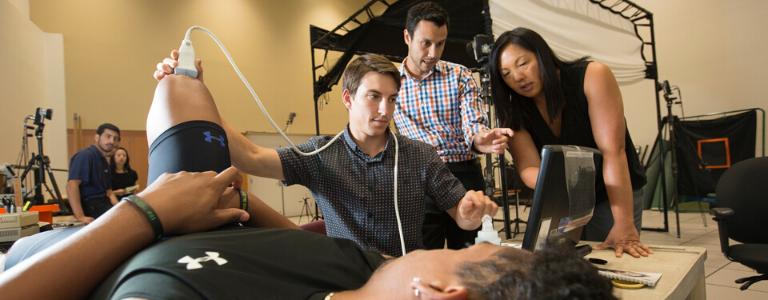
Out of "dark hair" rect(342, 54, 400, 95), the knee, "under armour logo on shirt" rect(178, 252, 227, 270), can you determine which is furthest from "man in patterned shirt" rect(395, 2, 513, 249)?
"under armour logo on shirt" rect(178, 252, 227, 270)

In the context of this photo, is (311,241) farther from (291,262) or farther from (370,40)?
(370,40)

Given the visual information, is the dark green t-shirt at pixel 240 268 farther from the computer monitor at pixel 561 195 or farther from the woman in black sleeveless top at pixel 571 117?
the woman in black sleeveless top at pixel 571 117

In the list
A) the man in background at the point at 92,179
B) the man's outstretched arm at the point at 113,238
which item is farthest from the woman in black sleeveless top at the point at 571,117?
the man in background at the point at 92,179

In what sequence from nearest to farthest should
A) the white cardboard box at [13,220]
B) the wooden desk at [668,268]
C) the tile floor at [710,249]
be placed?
the wooden desk at [668,268] < the white cardboard box at [13,220] < the tile floor at [710,249]

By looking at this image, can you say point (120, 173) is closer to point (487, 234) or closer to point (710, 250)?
point (487, 234)

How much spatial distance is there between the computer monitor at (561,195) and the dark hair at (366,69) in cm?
65

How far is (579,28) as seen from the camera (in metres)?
3.99

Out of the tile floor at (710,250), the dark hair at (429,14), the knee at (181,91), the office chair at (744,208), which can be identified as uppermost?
the dark hair at (429,14)

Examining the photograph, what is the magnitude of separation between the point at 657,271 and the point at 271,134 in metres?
8.22

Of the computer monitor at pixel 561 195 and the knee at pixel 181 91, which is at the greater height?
the knee at pixel 181 91

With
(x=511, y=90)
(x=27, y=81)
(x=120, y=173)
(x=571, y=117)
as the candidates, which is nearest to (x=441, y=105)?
(x=511, y=90)

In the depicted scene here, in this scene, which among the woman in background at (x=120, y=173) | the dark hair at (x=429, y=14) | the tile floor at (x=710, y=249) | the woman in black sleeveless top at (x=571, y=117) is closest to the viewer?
the woman in black sleeveless top at (x=571, y=117)

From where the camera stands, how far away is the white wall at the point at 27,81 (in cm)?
526

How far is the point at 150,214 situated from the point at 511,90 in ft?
4.25
